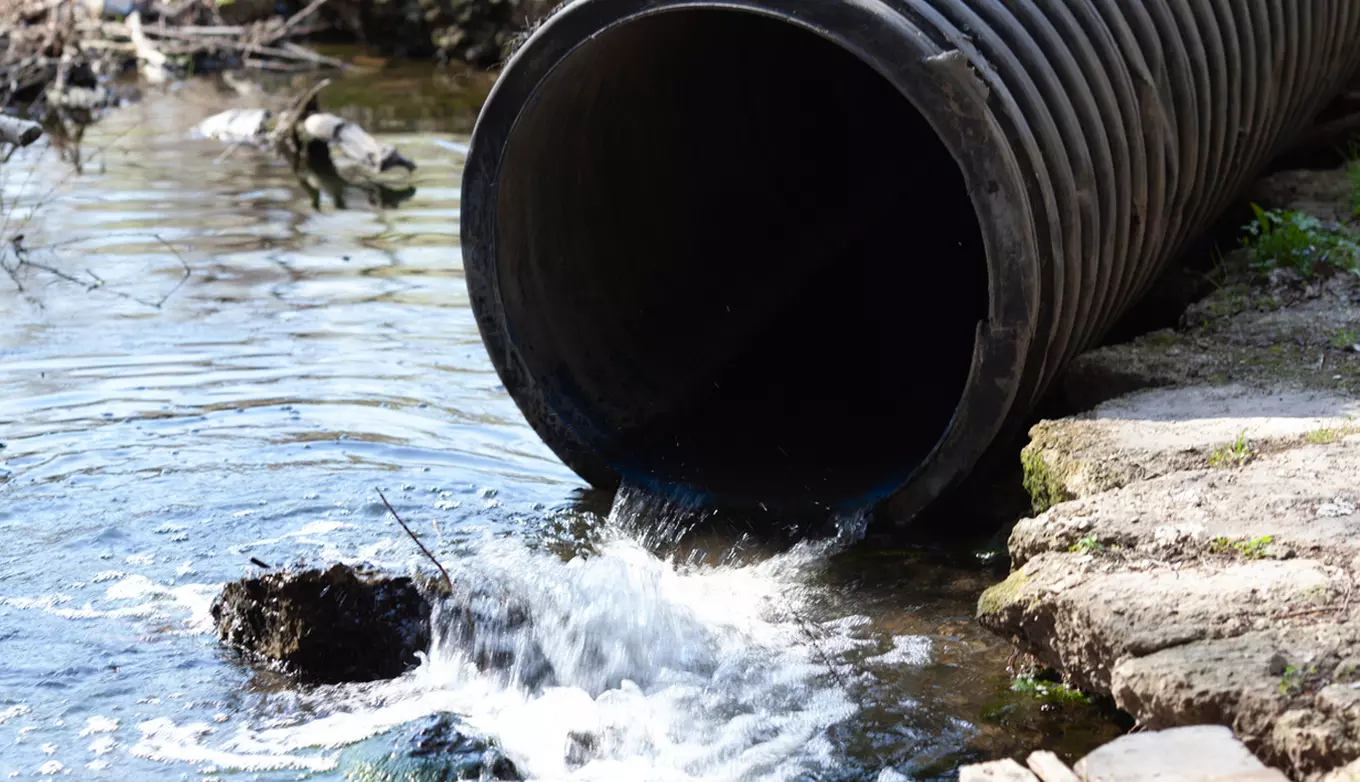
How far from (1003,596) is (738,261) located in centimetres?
259

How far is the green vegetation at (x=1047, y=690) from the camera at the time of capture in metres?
3.45

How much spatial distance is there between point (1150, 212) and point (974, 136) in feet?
3.28

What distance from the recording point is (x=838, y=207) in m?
6.25

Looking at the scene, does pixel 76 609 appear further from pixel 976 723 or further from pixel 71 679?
pixel 976 723

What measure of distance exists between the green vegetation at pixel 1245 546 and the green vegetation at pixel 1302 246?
2.41 m

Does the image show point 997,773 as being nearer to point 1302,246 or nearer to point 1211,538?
point 1211,538

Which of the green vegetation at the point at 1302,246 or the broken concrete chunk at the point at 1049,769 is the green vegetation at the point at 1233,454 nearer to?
the broken concrete chunk at the point at 1049,769

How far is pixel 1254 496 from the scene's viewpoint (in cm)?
345

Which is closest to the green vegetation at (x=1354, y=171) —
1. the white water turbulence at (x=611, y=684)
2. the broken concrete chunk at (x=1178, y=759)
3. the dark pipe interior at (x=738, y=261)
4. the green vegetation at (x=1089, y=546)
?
the dark pipe interior at (x=738, y=261)

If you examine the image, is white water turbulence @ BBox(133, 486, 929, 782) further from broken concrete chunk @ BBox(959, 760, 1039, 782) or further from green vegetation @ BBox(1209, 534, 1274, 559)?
green vegetation @ BBox(1209, 534, 1274, 559)

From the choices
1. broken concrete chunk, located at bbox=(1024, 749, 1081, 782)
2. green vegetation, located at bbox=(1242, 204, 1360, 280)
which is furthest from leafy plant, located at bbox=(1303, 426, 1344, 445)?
green vegetation, located at bbox=(1242, 204, 1360, 280)

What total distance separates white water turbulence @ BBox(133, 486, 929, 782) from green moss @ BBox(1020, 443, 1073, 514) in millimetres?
496

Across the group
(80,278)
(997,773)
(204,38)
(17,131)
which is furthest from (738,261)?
(204,38)

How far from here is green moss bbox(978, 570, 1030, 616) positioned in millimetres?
3355
